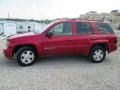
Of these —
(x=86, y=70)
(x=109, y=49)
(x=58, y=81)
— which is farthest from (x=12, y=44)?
(x=109, y=49)

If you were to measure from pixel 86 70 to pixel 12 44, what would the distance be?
→ 275cm

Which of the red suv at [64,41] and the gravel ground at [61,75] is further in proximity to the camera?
the red suv at [64,41]

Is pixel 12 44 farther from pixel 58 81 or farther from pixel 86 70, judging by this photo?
pixel 86 70

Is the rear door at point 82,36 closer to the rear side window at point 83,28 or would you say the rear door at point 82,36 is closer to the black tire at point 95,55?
the rear side window at point 83,28

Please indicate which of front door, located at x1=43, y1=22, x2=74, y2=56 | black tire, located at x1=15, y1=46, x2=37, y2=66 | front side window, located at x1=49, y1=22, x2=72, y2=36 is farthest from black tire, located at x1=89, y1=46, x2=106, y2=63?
black tire, located at x1=15, y1=46, x2=37, y2=66

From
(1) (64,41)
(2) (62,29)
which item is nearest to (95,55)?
(1) (64,41)

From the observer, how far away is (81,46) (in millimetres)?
7230

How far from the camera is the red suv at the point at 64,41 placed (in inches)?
261

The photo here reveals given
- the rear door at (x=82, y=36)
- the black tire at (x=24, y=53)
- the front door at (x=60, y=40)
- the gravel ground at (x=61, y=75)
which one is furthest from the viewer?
the rear door at (x=82, y=36)

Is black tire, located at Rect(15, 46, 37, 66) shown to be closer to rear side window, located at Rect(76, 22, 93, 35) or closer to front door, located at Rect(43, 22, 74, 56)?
front door, located at Rect(43, 22, 74, 56)

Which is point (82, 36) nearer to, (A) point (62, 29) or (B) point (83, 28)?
(B) point (83, 28)

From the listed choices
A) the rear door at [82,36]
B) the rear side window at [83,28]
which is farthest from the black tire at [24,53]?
the rear side window at [83,28]

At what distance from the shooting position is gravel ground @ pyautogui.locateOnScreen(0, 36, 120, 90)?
4.95 meters

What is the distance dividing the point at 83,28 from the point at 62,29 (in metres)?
0.90
